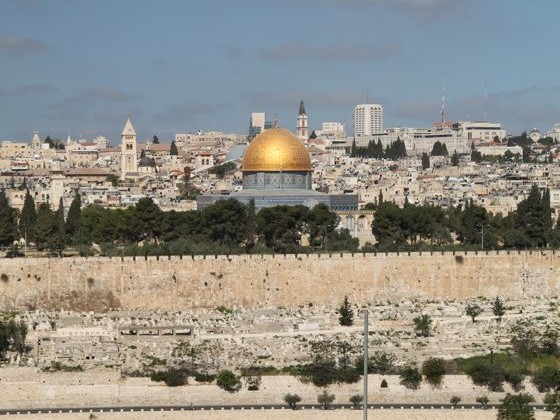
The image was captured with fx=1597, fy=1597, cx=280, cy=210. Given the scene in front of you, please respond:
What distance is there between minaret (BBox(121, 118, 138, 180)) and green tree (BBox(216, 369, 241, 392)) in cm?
7065

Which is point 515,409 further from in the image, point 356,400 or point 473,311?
point 473,311

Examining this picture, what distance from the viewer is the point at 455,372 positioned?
111ft

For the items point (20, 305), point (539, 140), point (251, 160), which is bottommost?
point (20, 305)

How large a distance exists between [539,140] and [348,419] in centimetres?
12884

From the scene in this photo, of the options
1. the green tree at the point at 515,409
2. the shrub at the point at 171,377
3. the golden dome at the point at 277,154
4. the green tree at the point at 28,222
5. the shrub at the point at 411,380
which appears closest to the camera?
the green tree at the point at 515,409

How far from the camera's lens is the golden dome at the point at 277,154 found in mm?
62219

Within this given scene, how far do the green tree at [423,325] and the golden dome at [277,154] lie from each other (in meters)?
23.1

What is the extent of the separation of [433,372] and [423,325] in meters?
5.11

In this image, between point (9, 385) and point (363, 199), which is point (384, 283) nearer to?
point (9, 385)

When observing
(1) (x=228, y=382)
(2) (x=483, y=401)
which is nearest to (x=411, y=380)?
(2) (x=483, y=401)

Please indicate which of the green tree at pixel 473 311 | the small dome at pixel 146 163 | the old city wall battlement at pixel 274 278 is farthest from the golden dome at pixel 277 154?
the small dome at pixel 146 163

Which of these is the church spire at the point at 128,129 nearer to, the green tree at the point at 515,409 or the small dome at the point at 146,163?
the small dome at the point at 146,163

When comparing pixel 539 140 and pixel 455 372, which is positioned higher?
pixel 539 140

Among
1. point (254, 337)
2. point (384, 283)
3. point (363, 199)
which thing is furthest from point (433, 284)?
point (363, 199)
